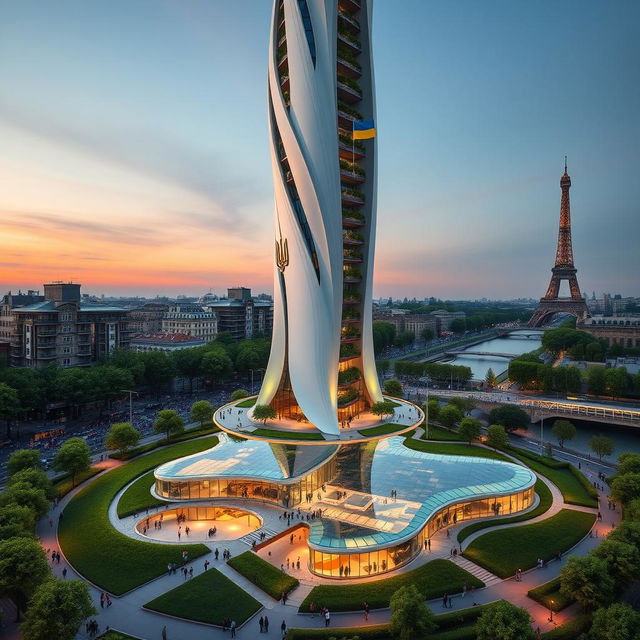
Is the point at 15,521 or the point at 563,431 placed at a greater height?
the point at 15,521

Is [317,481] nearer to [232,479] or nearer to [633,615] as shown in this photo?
[232,479]

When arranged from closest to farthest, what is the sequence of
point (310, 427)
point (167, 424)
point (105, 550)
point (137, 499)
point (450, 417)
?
point (105, 550) → point (137, 499) → point (310, 427) → point (167, 424) → point (450, 417)

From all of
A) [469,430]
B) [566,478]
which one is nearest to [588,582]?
[566,478]

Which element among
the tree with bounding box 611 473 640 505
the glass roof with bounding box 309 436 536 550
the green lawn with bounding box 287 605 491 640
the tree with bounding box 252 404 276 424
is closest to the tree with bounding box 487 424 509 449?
the glass roof with bounding box 309 436 536 550

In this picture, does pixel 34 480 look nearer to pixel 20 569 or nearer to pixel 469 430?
pixel 20 569

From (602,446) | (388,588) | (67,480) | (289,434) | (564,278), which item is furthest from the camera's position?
(564,278)

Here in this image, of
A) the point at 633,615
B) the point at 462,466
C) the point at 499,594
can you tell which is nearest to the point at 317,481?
the point at 462,466

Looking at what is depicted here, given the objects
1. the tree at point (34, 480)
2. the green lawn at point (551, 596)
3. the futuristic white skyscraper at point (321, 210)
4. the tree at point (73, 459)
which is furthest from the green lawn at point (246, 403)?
the green lawn at point (551, 596)
